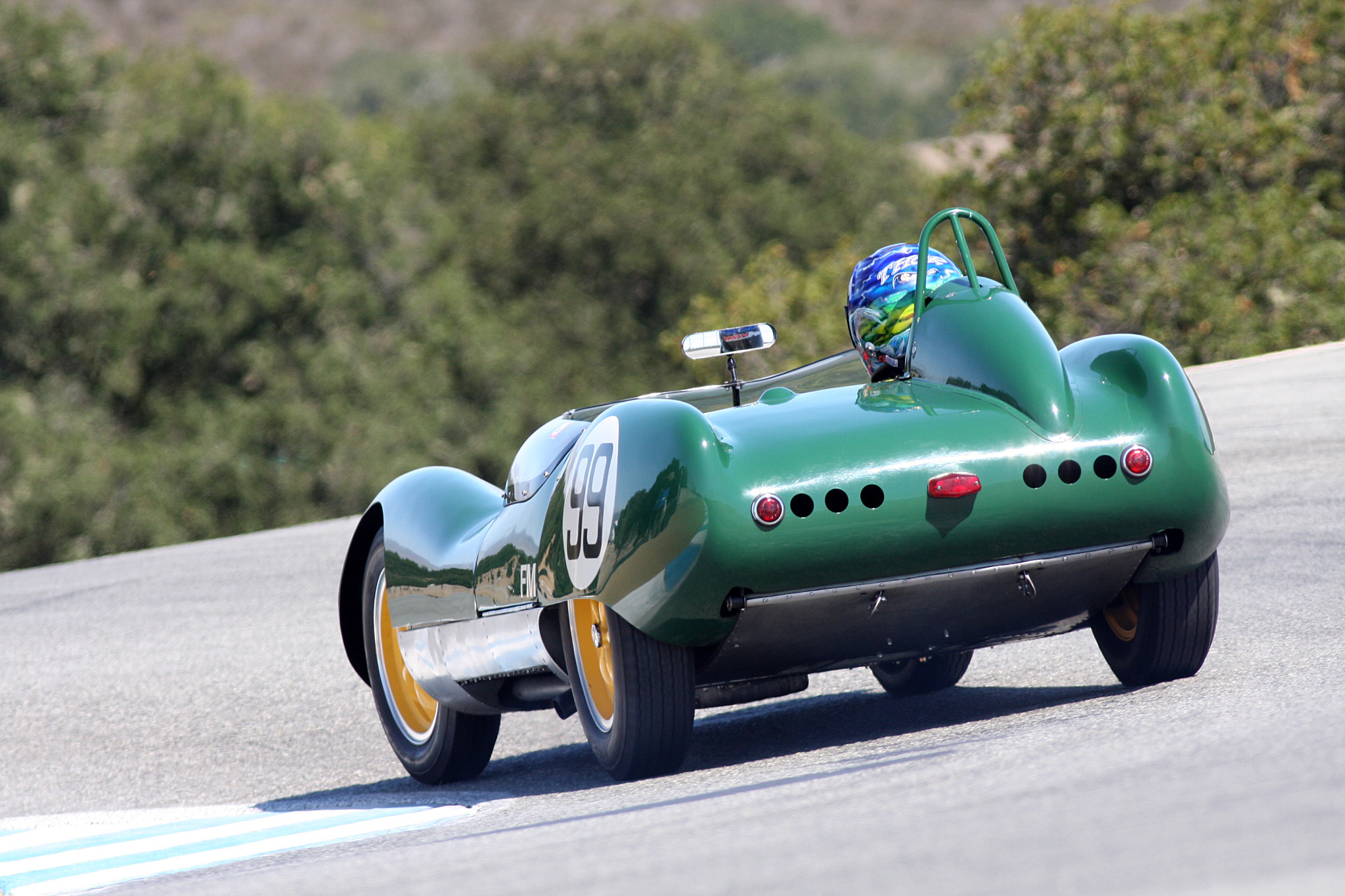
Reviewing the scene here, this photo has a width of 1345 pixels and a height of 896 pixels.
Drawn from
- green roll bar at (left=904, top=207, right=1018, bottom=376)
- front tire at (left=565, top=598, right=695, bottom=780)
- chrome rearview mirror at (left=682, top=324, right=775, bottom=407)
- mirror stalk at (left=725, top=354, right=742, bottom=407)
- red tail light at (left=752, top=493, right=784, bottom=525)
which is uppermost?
green roll bar at (left=904, top=207, right=1018, bottom=376)

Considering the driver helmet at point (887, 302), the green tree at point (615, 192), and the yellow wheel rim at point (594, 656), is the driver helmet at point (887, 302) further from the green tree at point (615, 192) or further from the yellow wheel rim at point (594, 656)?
the green tree at point (615, 192)

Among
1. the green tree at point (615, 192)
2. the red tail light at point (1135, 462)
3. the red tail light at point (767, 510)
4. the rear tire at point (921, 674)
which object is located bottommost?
the green tree at point (615, 192)

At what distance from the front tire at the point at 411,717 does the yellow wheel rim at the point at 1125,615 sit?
75.2 inches

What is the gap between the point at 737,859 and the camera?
2812 mm

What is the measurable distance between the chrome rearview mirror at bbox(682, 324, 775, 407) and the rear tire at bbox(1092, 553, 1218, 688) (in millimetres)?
1264

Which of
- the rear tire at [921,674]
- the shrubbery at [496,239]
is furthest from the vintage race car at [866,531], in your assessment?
the shrubbery at [496,239]

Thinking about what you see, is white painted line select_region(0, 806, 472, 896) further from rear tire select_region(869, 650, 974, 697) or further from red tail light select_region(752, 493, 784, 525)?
rear tire select_region(869, 650, 974, 697)

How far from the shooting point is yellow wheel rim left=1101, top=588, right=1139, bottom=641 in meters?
4.73

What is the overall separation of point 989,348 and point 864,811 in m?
1.65

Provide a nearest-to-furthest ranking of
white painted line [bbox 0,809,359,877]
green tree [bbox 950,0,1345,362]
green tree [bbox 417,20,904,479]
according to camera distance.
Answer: white painted line [bbox 0,809,359,877]
green tree [bbox 950,0,1345,362]
green tree [bbox 417,20,904,479]

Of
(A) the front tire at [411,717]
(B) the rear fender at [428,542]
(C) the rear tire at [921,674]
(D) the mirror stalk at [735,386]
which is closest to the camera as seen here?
(B) the rear fender at [428,542]

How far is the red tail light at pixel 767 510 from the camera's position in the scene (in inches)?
156

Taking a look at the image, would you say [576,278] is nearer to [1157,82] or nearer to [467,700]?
[1157,82]

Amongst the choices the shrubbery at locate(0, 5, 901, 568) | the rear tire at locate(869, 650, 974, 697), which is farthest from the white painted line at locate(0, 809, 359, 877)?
the shrubbery at locate(0, 5, 901, 568)
